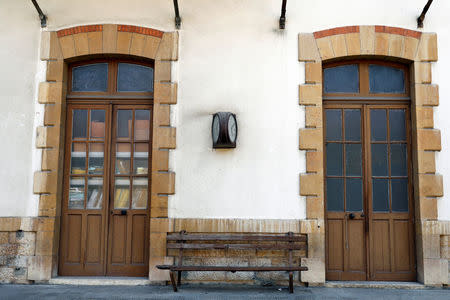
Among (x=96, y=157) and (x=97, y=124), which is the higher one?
(x=97, y=124)

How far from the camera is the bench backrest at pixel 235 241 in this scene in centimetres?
566

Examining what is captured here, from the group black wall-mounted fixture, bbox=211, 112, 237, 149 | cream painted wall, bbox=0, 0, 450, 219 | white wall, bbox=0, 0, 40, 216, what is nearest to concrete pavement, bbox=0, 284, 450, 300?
cream painted wall, bbox=0, 0, 450, 219

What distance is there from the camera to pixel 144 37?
20.1 feet

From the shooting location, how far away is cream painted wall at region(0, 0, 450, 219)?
5.89 m

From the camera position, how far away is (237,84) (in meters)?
6.05

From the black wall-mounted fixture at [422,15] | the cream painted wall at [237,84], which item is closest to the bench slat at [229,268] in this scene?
the cream painted wall at [237,84]

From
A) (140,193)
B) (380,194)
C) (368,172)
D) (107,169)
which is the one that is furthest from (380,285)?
(107,169)

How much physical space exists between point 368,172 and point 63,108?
13.8 ft

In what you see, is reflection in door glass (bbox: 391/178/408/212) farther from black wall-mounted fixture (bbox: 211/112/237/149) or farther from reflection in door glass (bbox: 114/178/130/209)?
reflection in door glass (bbox: 114/178/130/209)

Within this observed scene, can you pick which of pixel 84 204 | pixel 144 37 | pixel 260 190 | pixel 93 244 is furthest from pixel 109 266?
pixel 144 37

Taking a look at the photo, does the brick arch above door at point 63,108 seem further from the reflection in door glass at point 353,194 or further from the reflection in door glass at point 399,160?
the reflection in door glass at point 399,160

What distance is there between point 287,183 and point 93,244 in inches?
107

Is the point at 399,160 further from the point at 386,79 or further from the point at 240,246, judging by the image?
the point at 240,246

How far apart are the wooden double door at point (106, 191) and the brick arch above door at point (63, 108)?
0.17 m
